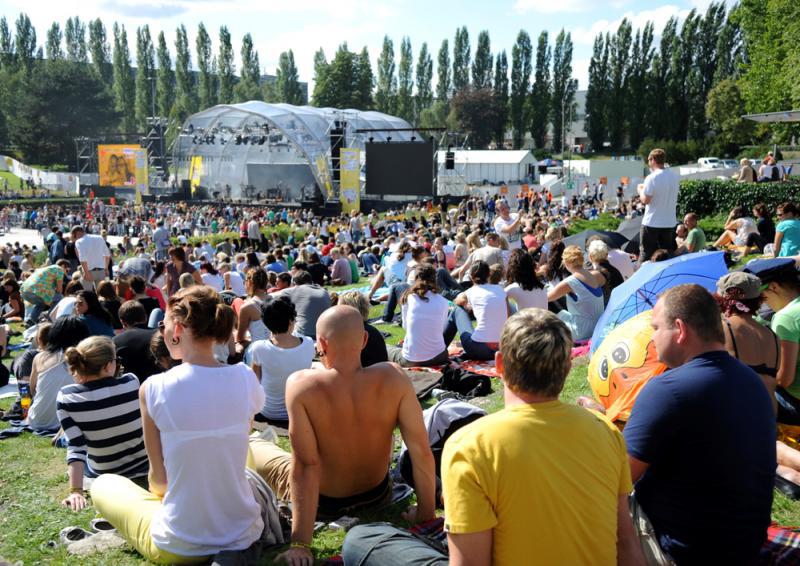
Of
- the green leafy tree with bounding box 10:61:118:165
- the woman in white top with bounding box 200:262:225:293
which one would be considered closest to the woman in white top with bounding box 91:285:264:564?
the woman in white top with bounding box 200:262:225:293

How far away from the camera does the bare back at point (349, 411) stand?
3.04 metres

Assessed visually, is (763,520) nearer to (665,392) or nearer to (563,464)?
(665,392)

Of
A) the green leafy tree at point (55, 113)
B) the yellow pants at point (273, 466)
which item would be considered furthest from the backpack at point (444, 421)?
the green leafy tree at point (55, 113)

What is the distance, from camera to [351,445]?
3201 millimetres

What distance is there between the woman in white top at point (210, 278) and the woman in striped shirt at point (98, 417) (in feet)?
19.7

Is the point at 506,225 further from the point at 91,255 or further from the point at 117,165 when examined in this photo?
the point at 117,165

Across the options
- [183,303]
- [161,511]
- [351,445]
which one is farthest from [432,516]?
[183,303]

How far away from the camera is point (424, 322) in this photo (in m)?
6.61

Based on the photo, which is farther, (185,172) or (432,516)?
(185,172)

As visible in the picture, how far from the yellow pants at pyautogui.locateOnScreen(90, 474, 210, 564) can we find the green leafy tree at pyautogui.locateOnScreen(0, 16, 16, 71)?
84.2 m

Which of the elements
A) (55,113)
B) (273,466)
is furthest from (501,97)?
(273,466)

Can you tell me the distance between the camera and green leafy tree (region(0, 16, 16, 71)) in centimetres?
7431

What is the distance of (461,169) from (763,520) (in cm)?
4746

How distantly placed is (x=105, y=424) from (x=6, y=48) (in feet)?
287
